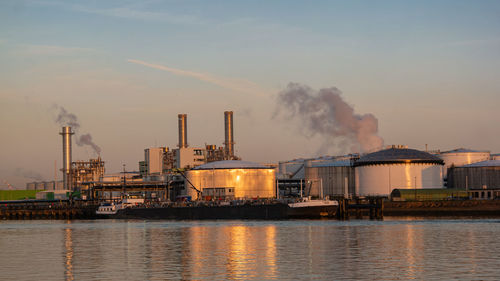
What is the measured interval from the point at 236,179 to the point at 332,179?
79.0 feet

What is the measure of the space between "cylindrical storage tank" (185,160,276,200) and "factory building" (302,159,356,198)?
10318mm

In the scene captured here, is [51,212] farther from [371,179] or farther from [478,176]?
[478,176]

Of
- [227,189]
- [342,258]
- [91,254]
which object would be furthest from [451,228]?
[227,189]

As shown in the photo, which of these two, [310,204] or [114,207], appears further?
[114,207]

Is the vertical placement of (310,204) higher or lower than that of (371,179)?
lower

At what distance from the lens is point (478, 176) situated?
182 meters

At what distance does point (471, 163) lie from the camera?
194 meters

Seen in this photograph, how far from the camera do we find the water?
5122 centimetres

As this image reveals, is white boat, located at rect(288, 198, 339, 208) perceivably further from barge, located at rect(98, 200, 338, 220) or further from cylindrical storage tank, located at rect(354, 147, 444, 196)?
cylindrical storage tank, located at rect(354, 147, 444, 196)

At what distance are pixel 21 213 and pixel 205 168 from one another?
46.3m

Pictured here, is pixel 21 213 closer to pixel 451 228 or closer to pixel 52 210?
pixel 52 210

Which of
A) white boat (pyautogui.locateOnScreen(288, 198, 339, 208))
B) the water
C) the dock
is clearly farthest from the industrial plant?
the water

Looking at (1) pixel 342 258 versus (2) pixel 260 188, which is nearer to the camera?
(1) pixel 342 258

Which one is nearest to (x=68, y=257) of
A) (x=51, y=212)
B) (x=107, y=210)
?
(x=107, y=210)
